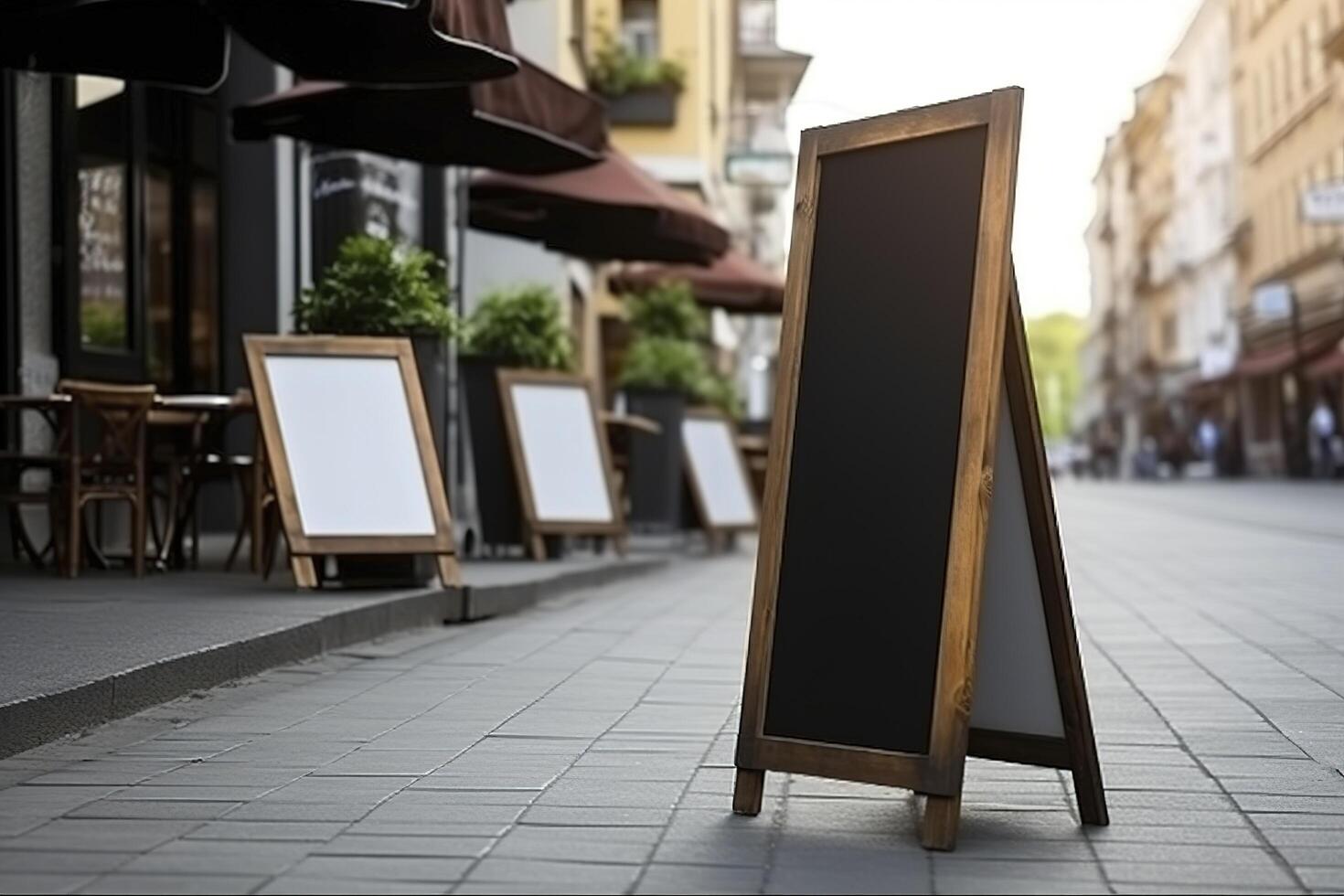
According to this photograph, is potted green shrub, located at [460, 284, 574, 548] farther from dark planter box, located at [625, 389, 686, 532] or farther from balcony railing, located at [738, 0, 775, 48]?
balcony railing, located at [738, 0, 775, 48]

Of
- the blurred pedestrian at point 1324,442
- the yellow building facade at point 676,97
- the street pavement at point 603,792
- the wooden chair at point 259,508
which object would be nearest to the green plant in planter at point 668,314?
the wooden chair at point 259,508

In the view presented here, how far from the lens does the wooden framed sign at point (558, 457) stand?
14609mm

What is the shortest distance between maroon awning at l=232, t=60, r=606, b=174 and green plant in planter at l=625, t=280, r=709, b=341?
9120 mm

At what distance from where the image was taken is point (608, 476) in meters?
15.2

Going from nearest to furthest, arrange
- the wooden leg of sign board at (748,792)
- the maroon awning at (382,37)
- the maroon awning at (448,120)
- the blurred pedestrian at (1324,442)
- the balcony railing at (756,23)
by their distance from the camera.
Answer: the wooden leg of sign board at (748,792), the maroon awning at (382,37), the maroon awning at (448,120), the blurred pedestrian at (1324,442), the balcony railing at (756,23)

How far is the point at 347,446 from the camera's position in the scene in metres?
10.4

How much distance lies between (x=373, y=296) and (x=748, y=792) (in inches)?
249

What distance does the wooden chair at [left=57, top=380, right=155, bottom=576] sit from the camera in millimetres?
10609

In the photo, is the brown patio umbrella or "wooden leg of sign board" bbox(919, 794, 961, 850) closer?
"wooden leg of sign board" bbox(919, 794, 961, 850)

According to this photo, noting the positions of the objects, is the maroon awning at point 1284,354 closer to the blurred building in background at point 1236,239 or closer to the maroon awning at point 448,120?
the blurred building in background at point 1236,239

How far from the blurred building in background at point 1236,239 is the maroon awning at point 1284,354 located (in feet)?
0.29

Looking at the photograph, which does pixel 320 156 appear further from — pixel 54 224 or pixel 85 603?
pixel 85 603

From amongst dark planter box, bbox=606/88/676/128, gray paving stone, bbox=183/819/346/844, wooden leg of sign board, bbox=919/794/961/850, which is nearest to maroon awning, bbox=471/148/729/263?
gray paving stone, bbox=183/819/346/844

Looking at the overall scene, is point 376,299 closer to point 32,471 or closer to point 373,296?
point 373,296
